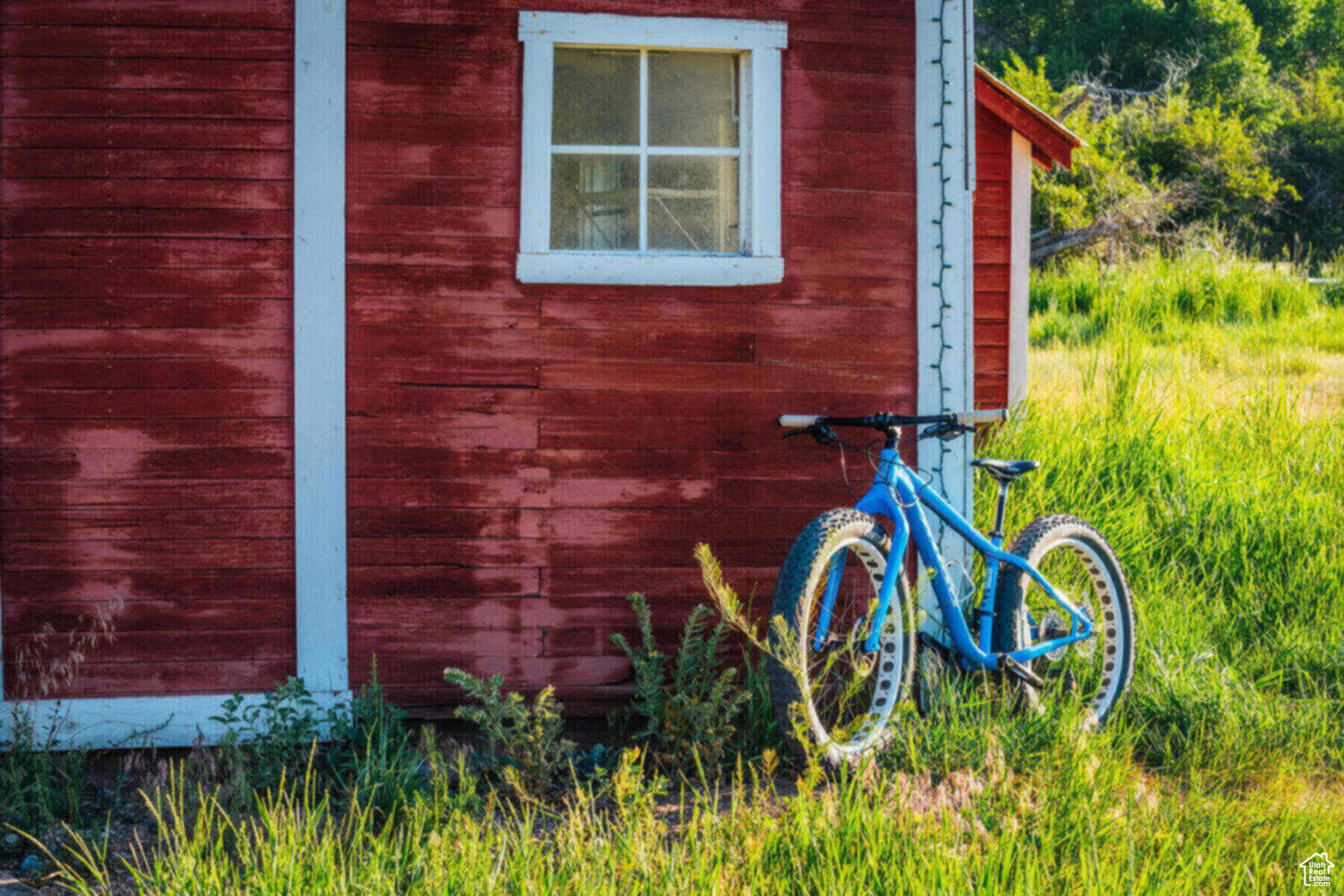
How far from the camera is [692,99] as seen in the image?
4.36 metres

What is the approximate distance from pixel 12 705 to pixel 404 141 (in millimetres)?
2338

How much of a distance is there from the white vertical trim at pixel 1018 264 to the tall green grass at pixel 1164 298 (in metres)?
3.91

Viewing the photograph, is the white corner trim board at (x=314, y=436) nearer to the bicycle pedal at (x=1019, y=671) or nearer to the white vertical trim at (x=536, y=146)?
the white vertical trim at (x=536, y=146)

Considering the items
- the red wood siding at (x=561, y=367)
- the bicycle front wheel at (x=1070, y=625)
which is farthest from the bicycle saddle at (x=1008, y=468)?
the red wood siding at (x=561, y=367)

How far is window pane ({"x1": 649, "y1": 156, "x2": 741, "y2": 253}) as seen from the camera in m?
4.35

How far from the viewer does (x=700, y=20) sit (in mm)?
4254

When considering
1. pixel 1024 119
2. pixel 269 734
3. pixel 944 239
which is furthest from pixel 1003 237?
pixel 269 734

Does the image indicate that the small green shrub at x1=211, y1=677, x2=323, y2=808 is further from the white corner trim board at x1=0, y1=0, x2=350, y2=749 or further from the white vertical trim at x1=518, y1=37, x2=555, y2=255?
the white vertical trim at x1=518, y1=37, x2=555, y2=255

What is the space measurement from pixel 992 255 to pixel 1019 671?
473 centimetres

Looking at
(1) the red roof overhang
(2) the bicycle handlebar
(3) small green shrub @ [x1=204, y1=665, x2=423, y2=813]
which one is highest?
(1) the red roof overhang

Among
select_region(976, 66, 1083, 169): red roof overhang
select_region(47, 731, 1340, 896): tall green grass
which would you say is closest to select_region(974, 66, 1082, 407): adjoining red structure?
select_region(976, 66, 1083, 169): red roof overhang

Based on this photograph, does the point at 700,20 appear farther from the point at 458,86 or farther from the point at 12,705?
the point at 12,705

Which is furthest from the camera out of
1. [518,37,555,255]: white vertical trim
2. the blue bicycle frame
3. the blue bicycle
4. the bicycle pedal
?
[518,37,555,255]: white vertical trim

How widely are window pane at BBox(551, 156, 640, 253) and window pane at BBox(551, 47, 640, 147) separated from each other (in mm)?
80
